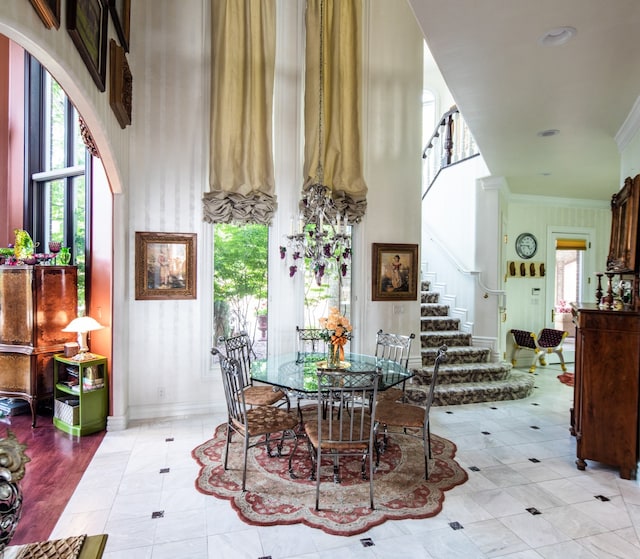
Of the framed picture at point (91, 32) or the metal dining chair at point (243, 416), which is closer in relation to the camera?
the framed picture at point (91, 32)

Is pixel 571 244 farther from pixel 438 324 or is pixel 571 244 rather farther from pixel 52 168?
pixel 52 168

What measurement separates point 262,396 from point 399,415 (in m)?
1.38

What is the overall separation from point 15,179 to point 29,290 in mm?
2311

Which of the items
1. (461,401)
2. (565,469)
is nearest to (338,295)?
(461,401)

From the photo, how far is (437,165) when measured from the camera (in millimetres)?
8953

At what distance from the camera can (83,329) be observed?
4.33 metres

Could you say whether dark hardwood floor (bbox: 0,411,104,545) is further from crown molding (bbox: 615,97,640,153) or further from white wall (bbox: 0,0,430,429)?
crown molding (bbox: 615,97,640,153)

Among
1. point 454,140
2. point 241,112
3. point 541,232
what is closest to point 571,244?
point 541,232

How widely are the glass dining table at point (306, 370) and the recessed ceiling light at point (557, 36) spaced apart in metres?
2.64

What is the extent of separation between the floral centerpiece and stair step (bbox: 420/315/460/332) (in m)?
3.35

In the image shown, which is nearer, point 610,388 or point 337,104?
point 610,388

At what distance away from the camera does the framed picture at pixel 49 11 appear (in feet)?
6.56

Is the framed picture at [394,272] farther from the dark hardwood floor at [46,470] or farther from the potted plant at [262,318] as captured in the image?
the dark hardwood floor at [46,470]

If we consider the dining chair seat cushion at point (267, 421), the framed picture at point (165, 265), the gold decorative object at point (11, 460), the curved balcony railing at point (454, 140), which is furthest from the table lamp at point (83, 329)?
the curved balcony railing at point (454, 140)
